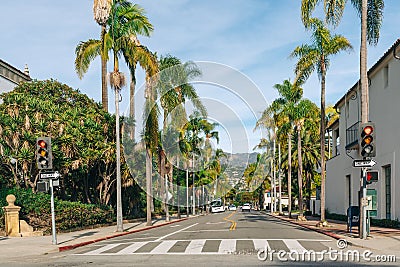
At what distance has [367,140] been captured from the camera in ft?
60.1

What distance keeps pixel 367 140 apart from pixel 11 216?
57.1 feet

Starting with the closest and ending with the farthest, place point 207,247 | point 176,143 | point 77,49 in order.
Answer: point 207,247, point 77,49, point 176,143

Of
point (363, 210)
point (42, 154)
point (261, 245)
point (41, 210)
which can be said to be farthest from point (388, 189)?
point (42, 154)

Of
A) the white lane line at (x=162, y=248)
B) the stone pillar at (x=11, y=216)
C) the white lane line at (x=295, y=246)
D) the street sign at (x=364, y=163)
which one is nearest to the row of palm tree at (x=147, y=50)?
the street sign at (x=364, y=163)

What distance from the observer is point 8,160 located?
27.3 metres

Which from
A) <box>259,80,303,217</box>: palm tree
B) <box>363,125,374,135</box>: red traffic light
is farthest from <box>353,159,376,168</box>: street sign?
<box>259,80,303,217</box>: palm tree

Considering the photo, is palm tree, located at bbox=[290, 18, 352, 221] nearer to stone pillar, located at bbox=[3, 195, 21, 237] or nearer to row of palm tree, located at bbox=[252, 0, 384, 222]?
row of palm tree, located at bbox=[252, 0, 384, 222]

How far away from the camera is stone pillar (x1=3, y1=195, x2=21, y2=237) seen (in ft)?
78.5

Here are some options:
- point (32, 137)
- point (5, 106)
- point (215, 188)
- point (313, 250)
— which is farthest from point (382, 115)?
point (215, 188)

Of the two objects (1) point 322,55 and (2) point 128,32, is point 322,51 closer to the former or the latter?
(1) point 322,55

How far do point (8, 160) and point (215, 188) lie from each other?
7910 cm

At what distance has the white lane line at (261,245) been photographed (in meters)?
16.2

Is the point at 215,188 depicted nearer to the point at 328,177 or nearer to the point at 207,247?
the point at 328,177

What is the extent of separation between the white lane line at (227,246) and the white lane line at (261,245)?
2.59 feet
